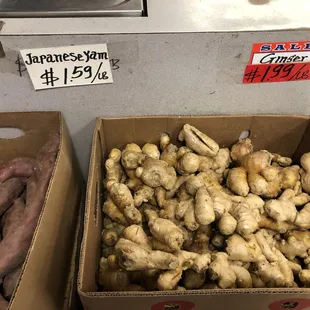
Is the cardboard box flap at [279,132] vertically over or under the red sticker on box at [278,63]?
under

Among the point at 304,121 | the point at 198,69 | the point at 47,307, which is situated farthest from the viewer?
the point at 304,121

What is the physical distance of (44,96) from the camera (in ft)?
3.29

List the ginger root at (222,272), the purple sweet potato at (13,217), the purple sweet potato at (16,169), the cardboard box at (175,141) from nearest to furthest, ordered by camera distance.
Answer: the cardboard box at (175,141) → the ginger root at (222,272) → the purple sweet potato at (13,217) → the purple sweet potato at (16,169)

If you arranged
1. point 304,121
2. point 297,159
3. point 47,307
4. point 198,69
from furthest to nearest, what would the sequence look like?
point 297,159, point 304,121, point 198,69, point 47,307

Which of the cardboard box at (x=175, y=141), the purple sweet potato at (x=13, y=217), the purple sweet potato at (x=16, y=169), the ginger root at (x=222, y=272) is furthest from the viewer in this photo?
the purple sweet potato at (x=16, y=169)

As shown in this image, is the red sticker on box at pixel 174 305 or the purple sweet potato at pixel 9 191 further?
the purple sweet potato at pixel 9 191

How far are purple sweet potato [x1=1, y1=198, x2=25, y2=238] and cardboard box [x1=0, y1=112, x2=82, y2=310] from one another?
126 millimetres

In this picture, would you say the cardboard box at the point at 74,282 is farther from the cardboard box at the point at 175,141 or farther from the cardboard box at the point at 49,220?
the cardboard box at the point at 175,141

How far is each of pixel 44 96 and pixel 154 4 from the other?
0.40 meters

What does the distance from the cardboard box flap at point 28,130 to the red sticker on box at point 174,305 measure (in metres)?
0.59

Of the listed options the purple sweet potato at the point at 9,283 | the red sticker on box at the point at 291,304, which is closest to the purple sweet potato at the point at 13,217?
the purple sweet potato at the point at 9,283

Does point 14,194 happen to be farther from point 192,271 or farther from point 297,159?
point 297,159

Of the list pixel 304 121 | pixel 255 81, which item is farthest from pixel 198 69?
pixel 304 121

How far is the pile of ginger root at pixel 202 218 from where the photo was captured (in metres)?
0.85
